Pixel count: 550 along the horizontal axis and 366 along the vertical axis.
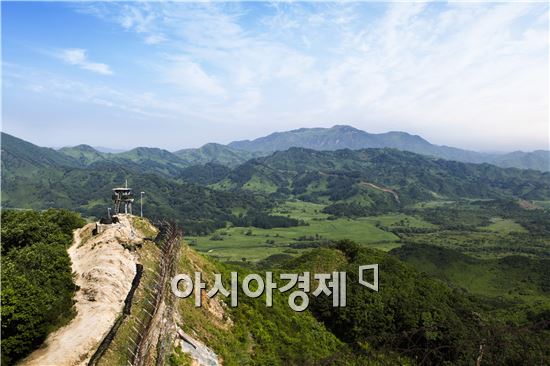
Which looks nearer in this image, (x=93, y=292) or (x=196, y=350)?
(x=196, y=350)

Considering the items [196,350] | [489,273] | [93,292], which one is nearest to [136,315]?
[93,292]

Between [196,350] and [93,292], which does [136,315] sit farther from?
[196,350]

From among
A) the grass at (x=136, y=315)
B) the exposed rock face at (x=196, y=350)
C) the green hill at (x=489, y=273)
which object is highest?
the grass at (x=136, y=315)

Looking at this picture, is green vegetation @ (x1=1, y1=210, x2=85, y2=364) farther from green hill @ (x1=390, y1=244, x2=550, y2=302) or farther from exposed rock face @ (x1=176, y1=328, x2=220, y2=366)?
green hill @ (x1=390, y1=244, x2=550, y2=302)

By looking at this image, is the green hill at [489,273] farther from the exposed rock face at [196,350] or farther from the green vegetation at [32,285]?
the green vegetation at [32,285]

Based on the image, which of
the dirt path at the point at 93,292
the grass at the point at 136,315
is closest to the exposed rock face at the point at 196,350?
the grass at the point at 136,315

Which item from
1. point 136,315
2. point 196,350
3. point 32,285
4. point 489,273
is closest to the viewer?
point 32,285

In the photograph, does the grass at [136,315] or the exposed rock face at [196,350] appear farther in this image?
the exposed rock face at [196,350]
